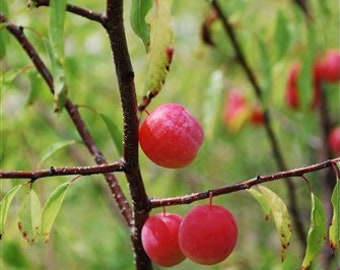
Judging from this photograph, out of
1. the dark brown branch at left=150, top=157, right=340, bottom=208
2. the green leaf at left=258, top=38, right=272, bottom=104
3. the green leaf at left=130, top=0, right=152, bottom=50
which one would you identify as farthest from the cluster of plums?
the green leaf at left=258, top=38, right=272, bottom=104

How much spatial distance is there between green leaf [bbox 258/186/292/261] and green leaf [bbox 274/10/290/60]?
41.9 inches

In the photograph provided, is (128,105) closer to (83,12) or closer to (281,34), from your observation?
(83,12)

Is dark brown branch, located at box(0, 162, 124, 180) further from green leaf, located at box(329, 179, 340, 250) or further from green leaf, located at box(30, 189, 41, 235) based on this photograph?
green leaf, located at box(329, 179, 340, 250)

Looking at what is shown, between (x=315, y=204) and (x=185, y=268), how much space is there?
2.74 m

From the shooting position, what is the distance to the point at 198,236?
0.98m

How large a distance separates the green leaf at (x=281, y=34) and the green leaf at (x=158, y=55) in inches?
42.4

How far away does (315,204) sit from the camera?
1.00 metres

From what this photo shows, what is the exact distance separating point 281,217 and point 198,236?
13 centimetres

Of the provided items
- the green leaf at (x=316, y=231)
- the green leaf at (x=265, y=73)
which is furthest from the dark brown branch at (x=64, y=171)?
the green leaf at (x=265, y=73)

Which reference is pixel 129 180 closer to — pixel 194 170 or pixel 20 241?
pixel 20 241

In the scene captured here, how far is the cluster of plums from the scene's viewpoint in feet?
3.25

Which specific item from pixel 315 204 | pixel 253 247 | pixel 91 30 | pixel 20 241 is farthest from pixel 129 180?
pixel 253 247

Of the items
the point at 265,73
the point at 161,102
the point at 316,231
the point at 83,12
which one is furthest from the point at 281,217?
the point at 161,102

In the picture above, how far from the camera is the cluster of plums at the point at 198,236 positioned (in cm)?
99
